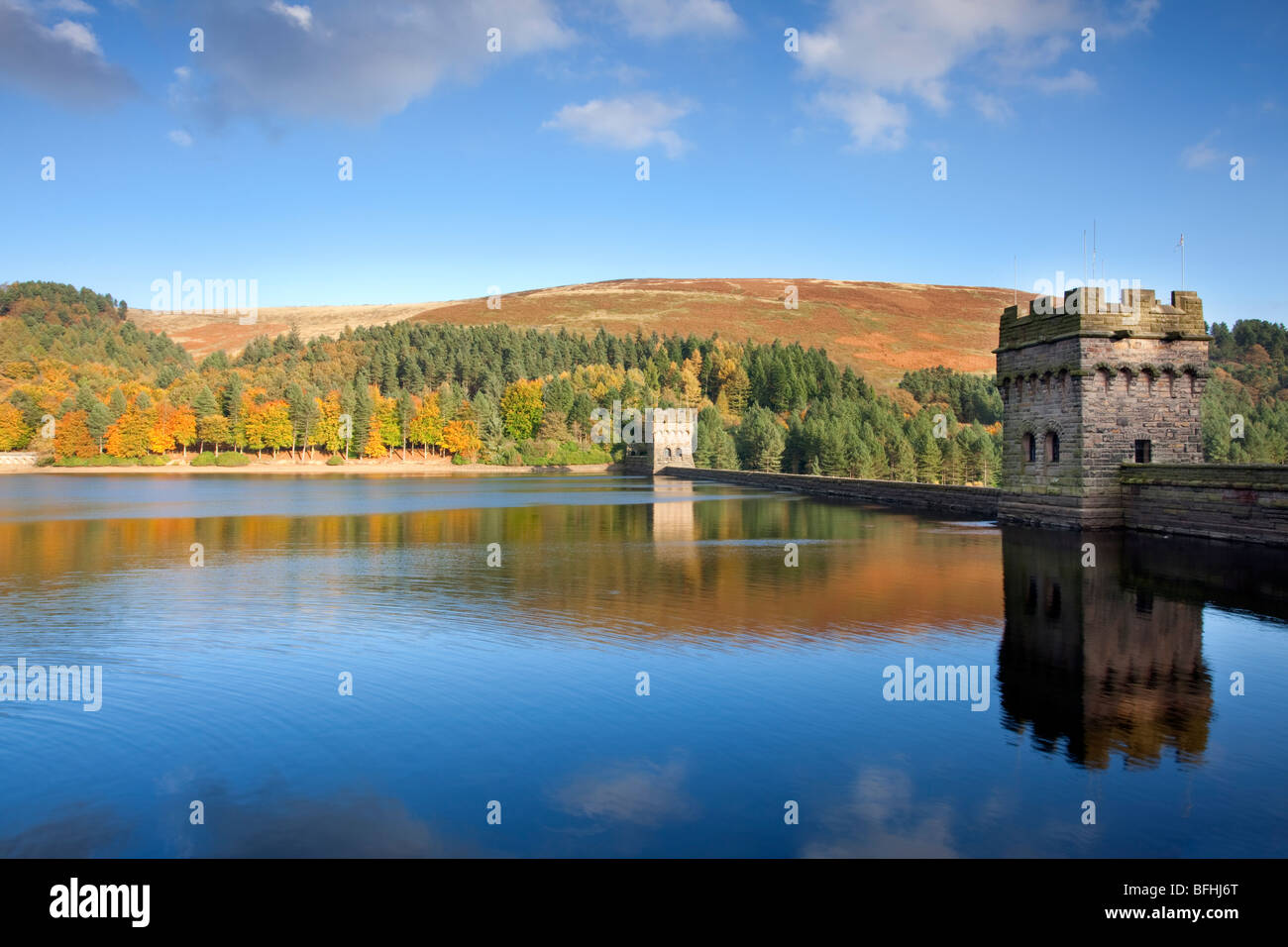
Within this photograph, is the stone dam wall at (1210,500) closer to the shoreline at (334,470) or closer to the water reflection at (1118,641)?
the water reflection at (1118,641)

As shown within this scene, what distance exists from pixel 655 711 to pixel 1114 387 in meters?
24.0

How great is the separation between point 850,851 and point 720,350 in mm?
158205

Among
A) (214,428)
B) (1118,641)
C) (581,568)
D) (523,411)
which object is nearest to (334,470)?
(214,428)

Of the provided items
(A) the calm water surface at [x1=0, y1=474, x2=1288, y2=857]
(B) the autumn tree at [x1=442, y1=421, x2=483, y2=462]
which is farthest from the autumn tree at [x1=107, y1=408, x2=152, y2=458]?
(A) the calm water surface at [x1=0, y1=474, x2=1288, y2=857]

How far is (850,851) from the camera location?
7438 millimetres

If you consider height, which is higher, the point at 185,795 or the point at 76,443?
the point at 76,443

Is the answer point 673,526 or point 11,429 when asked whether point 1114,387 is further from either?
point 11,429

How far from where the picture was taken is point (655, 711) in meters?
11.2

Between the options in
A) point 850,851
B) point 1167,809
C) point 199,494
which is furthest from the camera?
point 199,494

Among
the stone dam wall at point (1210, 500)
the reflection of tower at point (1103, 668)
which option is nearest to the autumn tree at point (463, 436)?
the stone dam wall at point (1210, 500)

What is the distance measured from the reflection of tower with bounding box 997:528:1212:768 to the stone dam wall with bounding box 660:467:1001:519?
1836 centimetres

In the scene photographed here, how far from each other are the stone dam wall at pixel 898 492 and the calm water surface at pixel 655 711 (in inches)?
570
